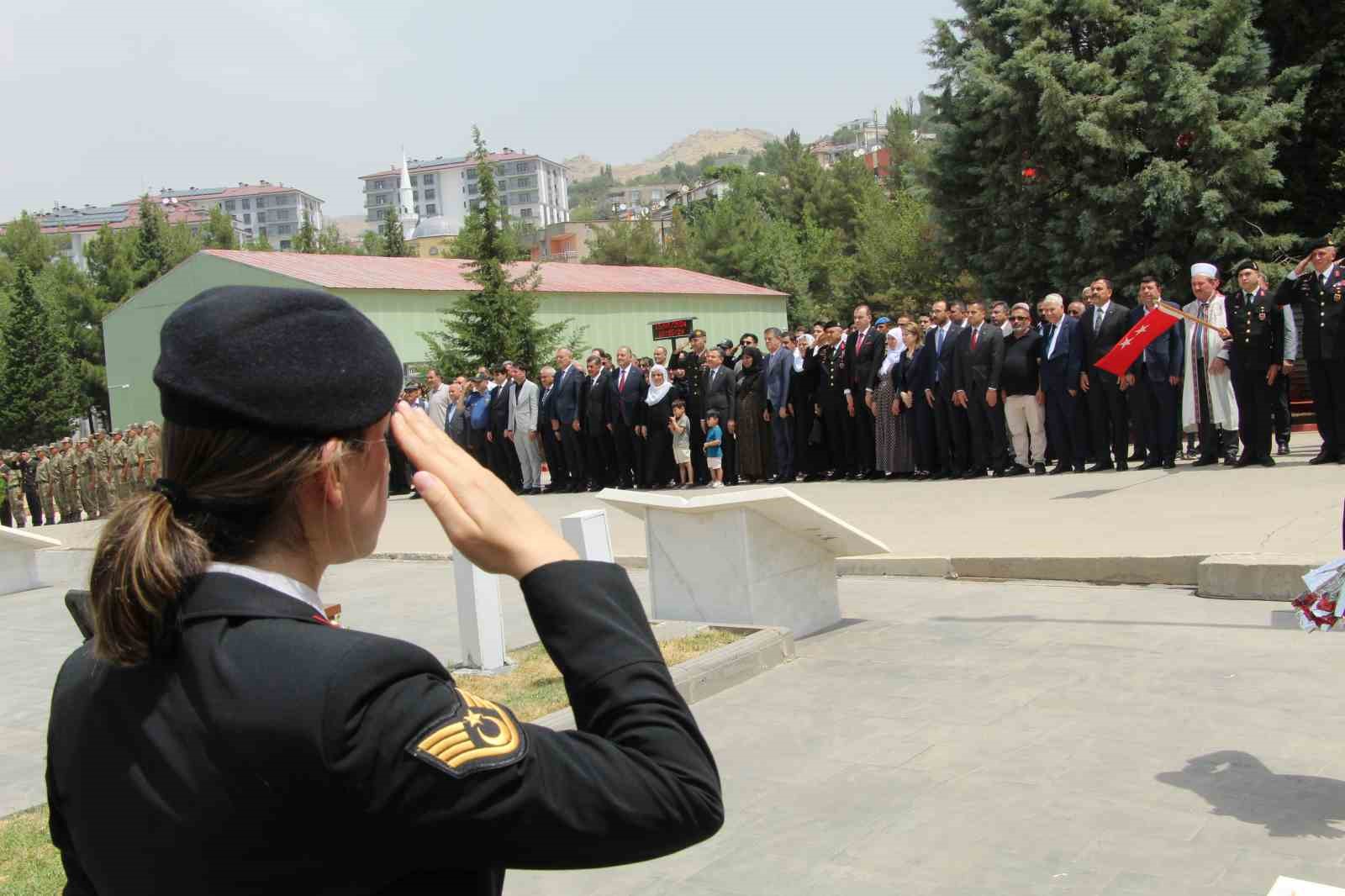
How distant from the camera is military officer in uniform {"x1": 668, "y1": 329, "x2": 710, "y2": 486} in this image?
1838 cm

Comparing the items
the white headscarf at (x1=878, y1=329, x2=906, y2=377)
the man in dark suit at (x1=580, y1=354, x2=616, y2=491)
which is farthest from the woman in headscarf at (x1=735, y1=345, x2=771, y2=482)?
the man in dark suit at (x1=580, y1=354, x2=616, y2=491)

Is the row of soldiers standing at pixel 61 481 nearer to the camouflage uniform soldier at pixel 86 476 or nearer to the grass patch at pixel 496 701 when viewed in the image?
the camouflage uniform soldier at pixel 86 476

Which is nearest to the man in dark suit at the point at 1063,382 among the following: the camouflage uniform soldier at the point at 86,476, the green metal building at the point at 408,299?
the camouflage uniform soldier at the point at 86,476

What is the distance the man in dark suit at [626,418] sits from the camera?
1923 centimetres

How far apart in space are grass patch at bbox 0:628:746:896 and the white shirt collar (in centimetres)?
185

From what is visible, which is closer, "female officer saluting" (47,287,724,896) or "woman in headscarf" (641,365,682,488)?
"female officer saluting" (47,287,724,896)

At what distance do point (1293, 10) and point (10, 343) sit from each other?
46.9 meters

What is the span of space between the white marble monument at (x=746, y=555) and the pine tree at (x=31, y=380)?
48964 mm

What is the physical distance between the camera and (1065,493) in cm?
1246

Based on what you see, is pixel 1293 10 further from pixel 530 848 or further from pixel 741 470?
pixel 530 848

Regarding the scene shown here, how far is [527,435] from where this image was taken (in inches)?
829

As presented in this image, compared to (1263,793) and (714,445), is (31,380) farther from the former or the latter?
(1263,793)

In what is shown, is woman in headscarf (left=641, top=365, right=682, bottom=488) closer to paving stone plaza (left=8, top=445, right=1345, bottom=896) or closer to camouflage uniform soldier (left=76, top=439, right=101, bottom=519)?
paving stone plaza (left=8, top=445, right=1345, bottom=896)

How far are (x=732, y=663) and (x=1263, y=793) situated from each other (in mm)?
2896
